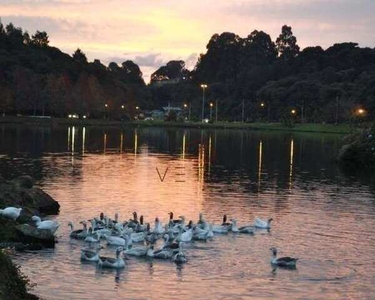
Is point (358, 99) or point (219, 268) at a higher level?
point (358, 99)

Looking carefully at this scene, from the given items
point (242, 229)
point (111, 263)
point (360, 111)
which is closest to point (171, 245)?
point (111, 263)

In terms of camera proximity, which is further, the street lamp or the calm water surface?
the street lamp

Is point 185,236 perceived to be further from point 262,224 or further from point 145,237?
point 262,224

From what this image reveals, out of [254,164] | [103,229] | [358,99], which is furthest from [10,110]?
[103,229]

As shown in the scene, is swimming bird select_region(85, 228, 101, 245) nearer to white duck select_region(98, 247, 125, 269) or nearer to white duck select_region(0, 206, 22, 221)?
white duck select_region(0, 206, 22, 221)

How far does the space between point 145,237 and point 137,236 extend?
42cm

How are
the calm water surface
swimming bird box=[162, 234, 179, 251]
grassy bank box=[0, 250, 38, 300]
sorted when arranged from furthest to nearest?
swimming bird box=[162, 234, 179, 251] < the calm water surface < grassy bank box=[0, 250, 38, 300]

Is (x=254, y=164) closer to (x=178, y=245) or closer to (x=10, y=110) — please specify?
(x=178, y=245)

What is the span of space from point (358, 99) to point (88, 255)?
14217cm

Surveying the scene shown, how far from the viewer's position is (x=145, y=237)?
84.2 feet

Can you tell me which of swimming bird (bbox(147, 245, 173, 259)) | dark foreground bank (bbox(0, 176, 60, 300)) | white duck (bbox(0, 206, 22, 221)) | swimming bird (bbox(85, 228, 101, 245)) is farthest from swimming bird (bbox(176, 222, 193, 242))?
white duck (bbox(0, 206, 22, 221))

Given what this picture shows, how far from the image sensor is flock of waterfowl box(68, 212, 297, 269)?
73.5ft

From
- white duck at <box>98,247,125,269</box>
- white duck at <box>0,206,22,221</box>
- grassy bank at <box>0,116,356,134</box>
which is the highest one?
grassy bank at <box>0,116,356,134</box>

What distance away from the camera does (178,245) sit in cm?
2373
